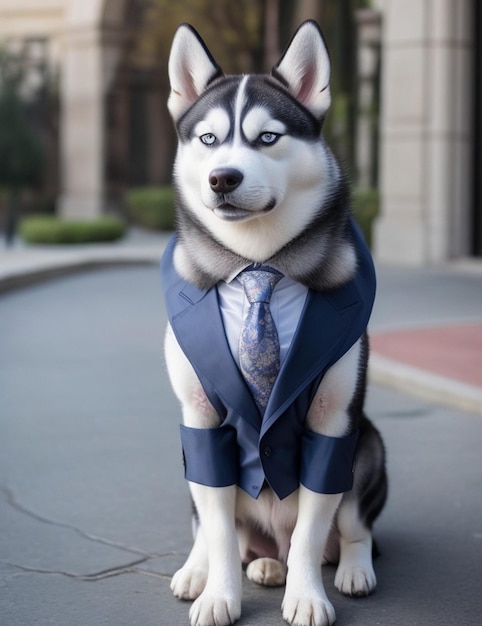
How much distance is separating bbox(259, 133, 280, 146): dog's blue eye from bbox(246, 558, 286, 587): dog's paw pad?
1478 millimetres

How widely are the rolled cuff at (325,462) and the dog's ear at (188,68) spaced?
3.69 ft

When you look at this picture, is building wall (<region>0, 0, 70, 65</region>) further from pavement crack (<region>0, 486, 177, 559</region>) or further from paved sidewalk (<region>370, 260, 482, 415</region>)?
pavement crack (<region>0, 486, 177, 559</region>)

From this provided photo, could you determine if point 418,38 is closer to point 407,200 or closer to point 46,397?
point 407,200

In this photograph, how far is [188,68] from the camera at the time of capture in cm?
376

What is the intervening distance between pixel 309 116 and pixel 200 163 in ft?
1.20

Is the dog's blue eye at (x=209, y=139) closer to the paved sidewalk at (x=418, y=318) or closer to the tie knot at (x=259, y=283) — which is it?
the tie knot at (x=259, y=283)

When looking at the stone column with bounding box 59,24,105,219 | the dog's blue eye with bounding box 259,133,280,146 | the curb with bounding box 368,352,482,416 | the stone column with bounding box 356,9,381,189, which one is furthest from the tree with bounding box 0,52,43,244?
the dog's blue eye with bounding box 259,133,280,146

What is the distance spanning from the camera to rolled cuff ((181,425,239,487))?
3.74 m

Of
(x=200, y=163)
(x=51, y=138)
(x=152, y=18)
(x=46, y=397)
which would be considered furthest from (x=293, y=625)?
(x=51, y=138)

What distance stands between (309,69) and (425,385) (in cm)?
439

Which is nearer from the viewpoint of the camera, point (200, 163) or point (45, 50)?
point (200, 163)

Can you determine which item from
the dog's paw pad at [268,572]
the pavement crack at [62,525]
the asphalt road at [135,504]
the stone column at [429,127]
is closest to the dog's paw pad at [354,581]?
the asphalt road at [135,504]

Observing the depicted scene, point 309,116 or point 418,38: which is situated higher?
point 418,38

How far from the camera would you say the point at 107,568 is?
14.4ft
